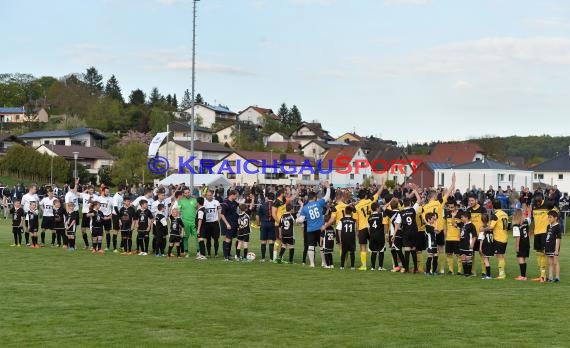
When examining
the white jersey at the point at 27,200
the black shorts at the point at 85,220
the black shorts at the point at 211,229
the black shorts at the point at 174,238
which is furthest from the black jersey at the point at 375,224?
the white jersey at the point at 27,200

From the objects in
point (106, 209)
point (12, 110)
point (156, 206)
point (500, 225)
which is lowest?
→ point (500, 225)

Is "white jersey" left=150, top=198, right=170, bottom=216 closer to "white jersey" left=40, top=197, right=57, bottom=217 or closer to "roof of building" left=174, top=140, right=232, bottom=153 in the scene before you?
"white jersey" left=40, top=197, right=57, bottom=217

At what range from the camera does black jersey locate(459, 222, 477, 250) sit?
17375mm

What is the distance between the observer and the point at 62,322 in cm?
1047

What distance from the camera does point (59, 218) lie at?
78.2 feet

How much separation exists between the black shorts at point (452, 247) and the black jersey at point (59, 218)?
40.8 feet

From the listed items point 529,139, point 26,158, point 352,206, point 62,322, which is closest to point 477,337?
point 62,322

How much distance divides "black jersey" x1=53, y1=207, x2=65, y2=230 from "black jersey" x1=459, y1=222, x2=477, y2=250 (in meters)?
12.9

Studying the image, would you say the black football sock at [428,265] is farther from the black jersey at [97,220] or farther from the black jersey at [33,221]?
the black jersey at [33,221]

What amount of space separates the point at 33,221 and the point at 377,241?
39.5ft

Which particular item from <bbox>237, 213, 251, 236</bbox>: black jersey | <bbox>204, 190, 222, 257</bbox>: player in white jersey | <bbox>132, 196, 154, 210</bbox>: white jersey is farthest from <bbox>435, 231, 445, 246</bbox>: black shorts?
<bbox>132, 196, 154, 210</bbox>: white jersey

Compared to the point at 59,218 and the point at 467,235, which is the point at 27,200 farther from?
the point at 467,235

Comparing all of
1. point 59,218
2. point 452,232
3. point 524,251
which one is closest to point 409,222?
point 452,232

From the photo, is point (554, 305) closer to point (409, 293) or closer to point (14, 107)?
point (409, 293)
